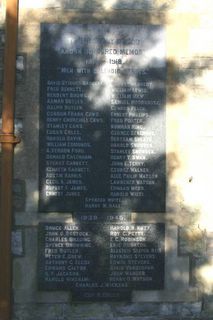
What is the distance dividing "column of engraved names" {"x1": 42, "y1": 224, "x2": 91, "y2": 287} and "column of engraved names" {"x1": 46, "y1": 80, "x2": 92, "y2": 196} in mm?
326

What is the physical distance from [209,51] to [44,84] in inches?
58.7

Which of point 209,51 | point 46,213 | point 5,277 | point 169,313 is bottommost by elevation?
point 169,313

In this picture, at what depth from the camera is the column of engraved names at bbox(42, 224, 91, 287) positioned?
4699 mm

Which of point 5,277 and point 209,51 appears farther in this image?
point 209,51

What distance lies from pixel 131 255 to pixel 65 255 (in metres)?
0.57

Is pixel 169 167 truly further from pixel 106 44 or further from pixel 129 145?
pixel 106 44

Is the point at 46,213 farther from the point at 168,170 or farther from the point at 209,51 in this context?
the point at 209,51

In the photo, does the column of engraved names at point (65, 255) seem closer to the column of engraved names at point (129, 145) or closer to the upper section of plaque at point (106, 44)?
the column of engraved names at point (129, 145)

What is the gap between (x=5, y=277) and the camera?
4582 mm

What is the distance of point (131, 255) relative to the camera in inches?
187

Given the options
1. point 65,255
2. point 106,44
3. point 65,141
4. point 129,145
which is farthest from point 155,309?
point 106,44

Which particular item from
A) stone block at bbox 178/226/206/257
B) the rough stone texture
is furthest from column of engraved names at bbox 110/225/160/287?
the rough stone texture

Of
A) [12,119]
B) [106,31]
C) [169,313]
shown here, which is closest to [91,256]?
[169,313]

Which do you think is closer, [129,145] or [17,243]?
[17,243]
